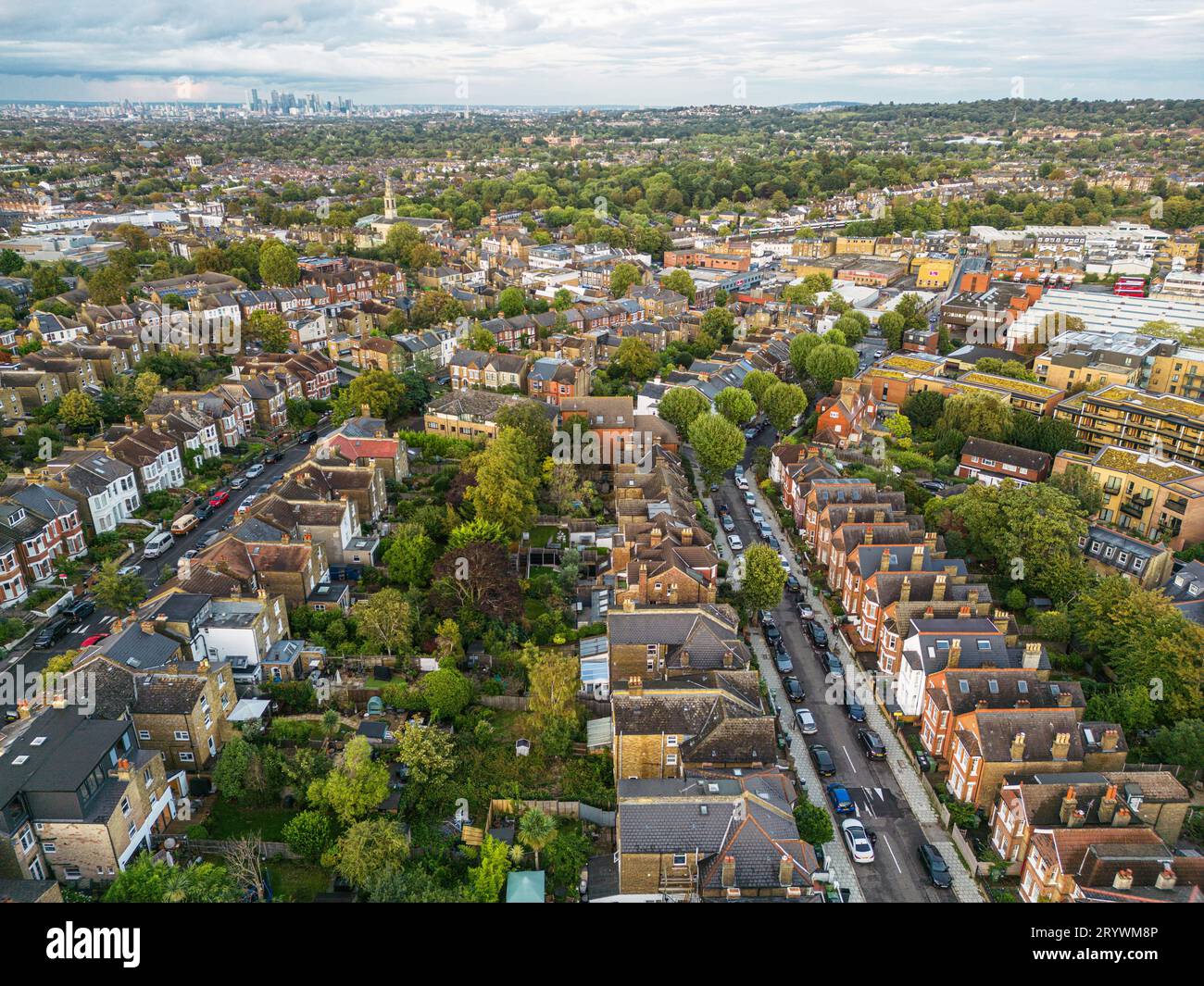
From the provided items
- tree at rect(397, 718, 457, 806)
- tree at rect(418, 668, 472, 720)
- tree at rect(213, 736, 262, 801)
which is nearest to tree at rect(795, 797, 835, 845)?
tree at rect(397, 718, 457, 806)

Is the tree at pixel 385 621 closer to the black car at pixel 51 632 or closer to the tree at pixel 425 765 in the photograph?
the tree at pixel 425 765

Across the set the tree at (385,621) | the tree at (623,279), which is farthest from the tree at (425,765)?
the tree at (623,279)

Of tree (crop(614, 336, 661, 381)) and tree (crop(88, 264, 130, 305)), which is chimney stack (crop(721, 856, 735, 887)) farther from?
tree (crop(88, 264, 130, 305))

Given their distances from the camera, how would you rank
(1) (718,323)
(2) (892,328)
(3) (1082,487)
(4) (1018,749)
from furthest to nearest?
(1) (718,323)
(2) (892,328)
(3) (1082,487)
(4) (1018,749)

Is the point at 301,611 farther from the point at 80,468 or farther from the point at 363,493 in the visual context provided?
the point at 80,468

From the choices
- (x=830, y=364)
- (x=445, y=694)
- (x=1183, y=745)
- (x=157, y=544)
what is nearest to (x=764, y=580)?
(x=445, y=694)

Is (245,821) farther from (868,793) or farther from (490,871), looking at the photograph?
(868,793)
